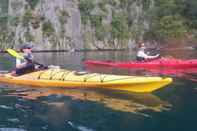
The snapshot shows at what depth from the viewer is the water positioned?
10117 mm

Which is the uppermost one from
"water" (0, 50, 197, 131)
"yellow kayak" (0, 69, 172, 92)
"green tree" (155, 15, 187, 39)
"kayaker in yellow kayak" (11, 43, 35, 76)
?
"green tree" (155, 15, 187, 39)

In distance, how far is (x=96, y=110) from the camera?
1191cm

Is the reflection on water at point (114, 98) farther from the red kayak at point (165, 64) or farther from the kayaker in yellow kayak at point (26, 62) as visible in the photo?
the red kayak at point (165, 64)

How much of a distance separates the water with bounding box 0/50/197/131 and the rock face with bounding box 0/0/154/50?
38642 mm

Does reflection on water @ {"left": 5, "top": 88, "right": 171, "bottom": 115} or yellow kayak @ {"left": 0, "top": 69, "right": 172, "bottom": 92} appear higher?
yellow kayak @ {"left": 0, "top": 69, "right": 172, "bottom": 92}

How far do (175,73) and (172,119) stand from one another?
11301mm

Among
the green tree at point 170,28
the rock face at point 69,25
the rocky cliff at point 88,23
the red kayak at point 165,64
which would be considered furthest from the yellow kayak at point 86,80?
the green tree at point 170,28

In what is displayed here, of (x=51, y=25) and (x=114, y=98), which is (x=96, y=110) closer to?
(x=114, y=98)

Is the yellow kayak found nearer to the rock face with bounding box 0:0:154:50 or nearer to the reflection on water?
the reflection on water

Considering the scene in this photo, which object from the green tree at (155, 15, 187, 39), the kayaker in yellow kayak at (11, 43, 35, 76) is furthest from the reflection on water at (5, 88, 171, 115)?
the green tree at (155, 15, 187, 39)

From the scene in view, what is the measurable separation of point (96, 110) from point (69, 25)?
44.4 m

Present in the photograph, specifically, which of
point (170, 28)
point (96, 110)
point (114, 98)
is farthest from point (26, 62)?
point (170, 28)

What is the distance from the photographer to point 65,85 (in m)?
15.6

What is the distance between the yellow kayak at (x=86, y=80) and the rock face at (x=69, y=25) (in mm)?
37064
